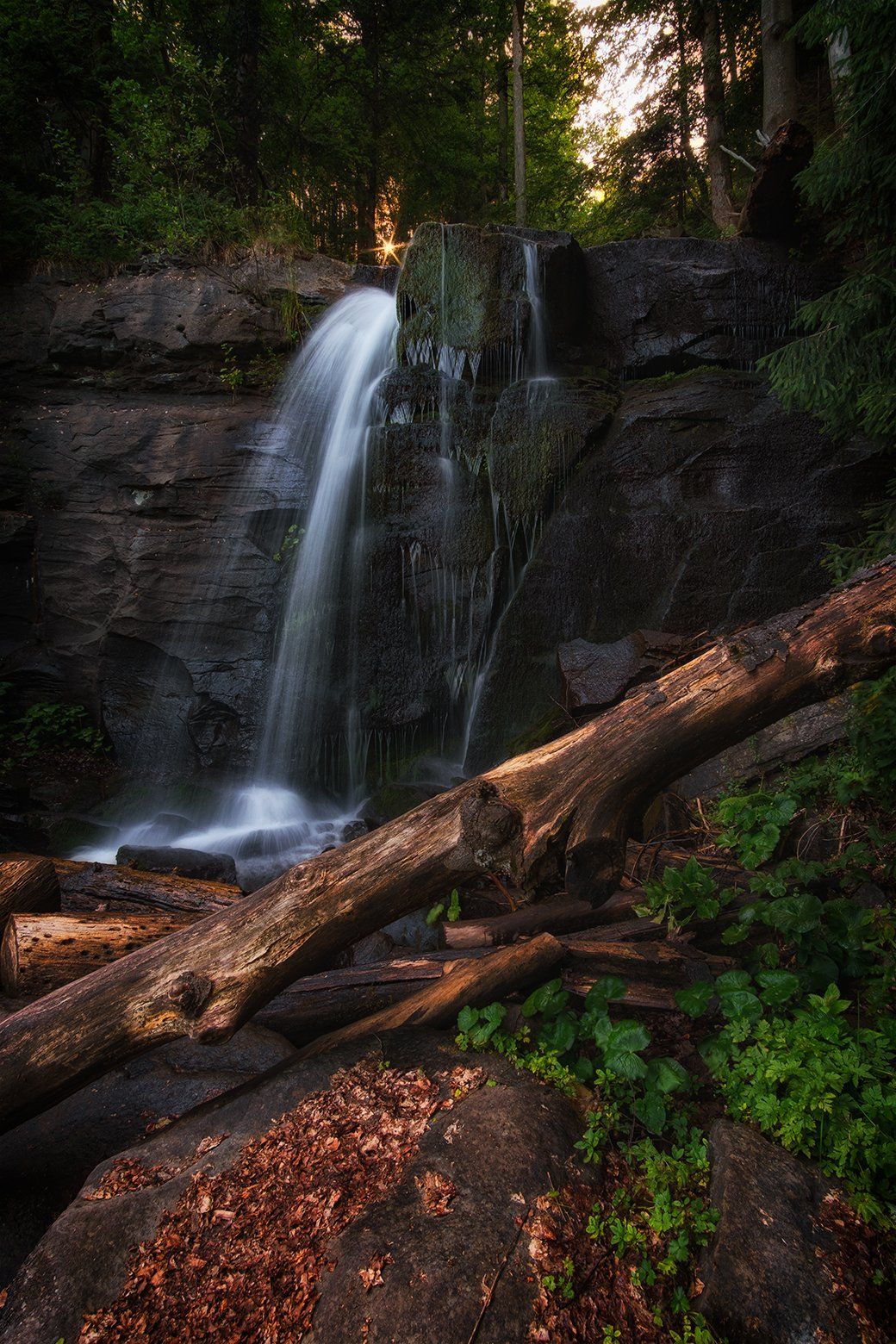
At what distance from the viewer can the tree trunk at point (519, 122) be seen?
16.4 m

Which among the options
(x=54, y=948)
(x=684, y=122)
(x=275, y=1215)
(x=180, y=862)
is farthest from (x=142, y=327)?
(x=684, y=122)

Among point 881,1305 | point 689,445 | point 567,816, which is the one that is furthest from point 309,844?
point 689,445

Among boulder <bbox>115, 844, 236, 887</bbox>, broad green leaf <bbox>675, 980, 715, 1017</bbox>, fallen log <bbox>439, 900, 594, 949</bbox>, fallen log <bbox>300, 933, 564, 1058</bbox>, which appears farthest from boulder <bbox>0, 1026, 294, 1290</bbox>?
boulder <bbox>115, 844, 236, 887</bbox>

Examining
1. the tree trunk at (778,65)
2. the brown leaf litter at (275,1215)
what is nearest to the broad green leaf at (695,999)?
the brown leaf litter at (275,1215)

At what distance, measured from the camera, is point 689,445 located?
24.1 ft

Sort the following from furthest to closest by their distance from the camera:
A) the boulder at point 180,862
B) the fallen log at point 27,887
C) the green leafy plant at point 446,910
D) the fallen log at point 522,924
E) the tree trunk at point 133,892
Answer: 1. the boulder at point 180,862
2. the green leafy plant at point 446,910
3. the tree trunk at point 133,892
4. the fallen log at point 522,924
5. the fallen log at point 27,887

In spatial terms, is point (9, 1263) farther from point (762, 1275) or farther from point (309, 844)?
point (309, 844)

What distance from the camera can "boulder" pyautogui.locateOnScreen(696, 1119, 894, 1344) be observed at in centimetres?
174

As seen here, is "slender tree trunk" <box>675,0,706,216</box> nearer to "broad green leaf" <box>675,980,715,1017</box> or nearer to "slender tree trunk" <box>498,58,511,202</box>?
"slender tree trunk" <box>498,58,511,202</box>

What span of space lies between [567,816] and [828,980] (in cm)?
131

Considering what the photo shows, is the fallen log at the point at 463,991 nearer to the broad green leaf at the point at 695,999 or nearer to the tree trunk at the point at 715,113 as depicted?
the broad green leaf at the point at 695,999

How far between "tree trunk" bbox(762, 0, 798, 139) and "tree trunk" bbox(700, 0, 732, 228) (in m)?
1.91

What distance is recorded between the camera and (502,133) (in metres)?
19.8

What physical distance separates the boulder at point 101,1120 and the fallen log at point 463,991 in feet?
1.19
